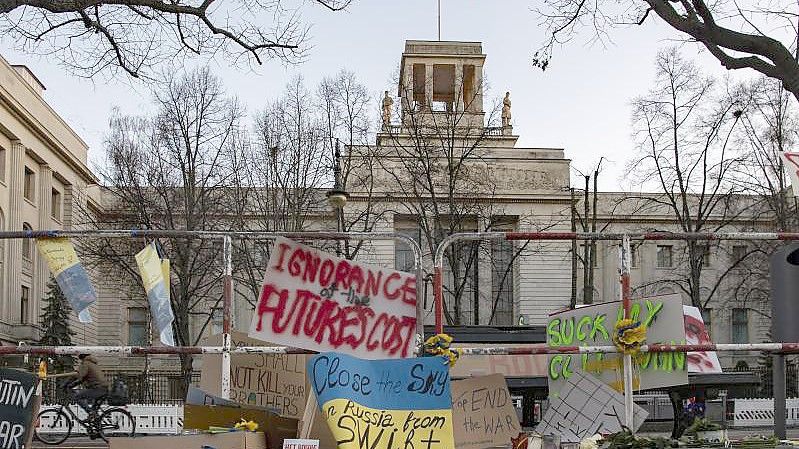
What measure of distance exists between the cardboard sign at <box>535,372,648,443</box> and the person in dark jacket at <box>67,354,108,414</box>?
1285 centimetres

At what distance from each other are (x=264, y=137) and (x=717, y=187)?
18.4 m

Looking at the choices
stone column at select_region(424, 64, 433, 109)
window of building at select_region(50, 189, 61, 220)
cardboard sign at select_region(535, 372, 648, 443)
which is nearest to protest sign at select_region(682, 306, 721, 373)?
cardboard sign at select_region(535, 372, 648, 443)

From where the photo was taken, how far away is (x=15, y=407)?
587 centimetres

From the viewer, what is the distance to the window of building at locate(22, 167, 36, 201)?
52844 mm

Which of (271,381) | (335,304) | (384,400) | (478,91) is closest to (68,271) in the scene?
(271,381)

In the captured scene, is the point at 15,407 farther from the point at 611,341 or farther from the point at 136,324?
the point at 136,324

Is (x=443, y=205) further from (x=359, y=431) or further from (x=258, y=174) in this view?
(x=359, y=431)

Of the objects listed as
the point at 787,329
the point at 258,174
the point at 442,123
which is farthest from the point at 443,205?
the point at 787,329

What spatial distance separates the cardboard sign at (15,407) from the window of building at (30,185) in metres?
49.5

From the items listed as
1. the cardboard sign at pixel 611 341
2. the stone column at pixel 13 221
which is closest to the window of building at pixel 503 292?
the stone column at pixel 13 221

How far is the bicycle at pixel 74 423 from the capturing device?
1778 cm

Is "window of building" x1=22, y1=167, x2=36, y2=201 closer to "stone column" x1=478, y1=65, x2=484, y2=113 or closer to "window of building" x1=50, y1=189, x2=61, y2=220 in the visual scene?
"window of building" x1=50, y1=189, x2=61, y2=220

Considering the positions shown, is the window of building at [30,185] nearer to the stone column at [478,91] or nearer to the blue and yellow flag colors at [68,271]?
the stone column at [478,91]

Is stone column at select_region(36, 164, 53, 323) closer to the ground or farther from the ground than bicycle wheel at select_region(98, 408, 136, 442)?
farther from the ground
